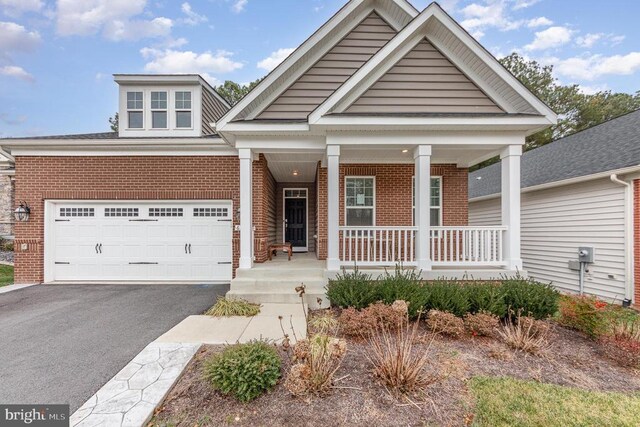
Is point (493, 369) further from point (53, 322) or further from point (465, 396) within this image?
point (53, 322)

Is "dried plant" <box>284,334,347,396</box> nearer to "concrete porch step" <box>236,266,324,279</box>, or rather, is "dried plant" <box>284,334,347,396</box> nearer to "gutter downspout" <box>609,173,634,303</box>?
"concrete porch step" <box>236,266,324,279</box>

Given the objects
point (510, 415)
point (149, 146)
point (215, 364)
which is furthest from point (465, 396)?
point (149, 146)

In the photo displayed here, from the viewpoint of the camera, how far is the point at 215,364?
2.91 m

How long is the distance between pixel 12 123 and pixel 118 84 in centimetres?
2996

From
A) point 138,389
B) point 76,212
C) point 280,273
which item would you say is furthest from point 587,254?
point 76,212

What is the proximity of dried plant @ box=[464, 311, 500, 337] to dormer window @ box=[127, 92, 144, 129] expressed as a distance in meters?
9.97

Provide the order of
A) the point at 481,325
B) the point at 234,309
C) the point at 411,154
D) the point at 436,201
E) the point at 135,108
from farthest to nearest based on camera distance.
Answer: the point at 135,108, the point at 436,201, the point at 411,154, the point at 234,309, the point at 481,325

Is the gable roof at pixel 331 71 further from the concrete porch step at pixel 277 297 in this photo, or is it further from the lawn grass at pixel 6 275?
the lawn grass at pixel 6 275

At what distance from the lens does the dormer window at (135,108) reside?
8.64m

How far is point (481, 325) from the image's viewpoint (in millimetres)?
4215

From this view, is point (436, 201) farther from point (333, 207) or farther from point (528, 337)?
point (528, 337)

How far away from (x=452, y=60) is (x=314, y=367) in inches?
265

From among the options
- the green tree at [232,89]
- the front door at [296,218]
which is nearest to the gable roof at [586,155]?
the front door at [296,218]

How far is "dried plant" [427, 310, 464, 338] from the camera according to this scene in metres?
4.20
